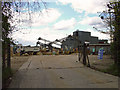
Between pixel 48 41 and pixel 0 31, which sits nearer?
pixel 0 31

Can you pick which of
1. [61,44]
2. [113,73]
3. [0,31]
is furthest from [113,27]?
[61,44]

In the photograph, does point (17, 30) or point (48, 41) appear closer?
point (17, 30)

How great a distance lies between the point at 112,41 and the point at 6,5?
267 inches

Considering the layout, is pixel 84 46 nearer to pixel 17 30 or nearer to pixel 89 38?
pixel 17 30

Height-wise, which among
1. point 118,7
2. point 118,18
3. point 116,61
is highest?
point 118,7

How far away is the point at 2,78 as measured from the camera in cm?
643

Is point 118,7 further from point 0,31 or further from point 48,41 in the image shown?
point 48,41


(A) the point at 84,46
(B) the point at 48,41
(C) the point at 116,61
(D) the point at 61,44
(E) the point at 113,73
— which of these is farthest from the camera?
(D) the point at 61,44

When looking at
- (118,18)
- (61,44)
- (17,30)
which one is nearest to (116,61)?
(118,18)

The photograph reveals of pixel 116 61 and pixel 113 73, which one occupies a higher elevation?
pixel 116 61

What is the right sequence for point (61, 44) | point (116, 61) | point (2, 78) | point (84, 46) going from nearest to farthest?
point (2, 78) → point (116, 61) → point (84, 46) → point (61, 44)

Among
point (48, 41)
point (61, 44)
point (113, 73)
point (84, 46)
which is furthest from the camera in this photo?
point (61, 44)

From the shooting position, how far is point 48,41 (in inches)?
1860

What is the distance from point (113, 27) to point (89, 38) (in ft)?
152
